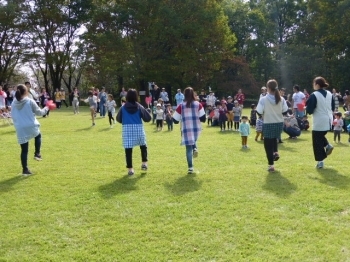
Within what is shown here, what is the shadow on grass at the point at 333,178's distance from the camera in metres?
6.94

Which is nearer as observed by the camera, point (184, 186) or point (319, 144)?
point (184, 186)

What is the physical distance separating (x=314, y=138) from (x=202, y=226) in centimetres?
427

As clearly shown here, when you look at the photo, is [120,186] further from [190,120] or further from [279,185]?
[279,185]

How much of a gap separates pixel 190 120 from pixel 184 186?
1553 millimetres

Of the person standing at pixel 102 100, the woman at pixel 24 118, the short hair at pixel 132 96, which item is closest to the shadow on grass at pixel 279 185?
the short hair at pixel 132 96

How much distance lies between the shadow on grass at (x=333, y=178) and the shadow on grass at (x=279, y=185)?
666mm

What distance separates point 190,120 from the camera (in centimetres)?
796

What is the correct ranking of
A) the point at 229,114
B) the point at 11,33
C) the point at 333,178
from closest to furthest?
the point at 333,178
the point at 229,114
the point at 11,33

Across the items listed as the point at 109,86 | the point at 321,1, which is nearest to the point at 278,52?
the point at 321,1

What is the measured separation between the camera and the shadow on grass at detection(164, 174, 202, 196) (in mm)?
6656

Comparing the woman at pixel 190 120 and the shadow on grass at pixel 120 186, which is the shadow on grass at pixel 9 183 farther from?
the woman at pixel 190 120

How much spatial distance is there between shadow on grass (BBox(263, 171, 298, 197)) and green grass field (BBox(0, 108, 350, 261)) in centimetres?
2

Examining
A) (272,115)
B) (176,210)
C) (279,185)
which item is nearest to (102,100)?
(272,115)

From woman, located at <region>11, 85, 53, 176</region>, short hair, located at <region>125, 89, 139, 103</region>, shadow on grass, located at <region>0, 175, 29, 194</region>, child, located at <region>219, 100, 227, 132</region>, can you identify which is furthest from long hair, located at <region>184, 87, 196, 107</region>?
child, located at <region>219, 100, 227, 132</region>
